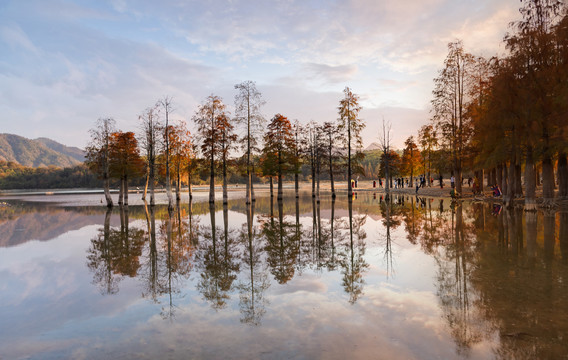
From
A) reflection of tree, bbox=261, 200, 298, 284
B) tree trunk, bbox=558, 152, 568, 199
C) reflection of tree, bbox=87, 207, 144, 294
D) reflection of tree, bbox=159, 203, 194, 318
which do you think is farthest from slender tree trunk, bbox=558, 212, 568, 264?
reflection of tree, bbox=87, 207, 144, 294

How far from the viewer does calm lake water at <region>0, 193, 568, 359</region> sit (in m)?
5.68

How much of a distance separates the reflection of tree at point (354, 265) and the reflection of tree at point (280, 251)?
1.77 meters

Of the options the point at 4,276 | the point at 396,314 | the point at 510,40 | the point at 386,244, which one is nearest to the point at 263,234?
the point at 386,244

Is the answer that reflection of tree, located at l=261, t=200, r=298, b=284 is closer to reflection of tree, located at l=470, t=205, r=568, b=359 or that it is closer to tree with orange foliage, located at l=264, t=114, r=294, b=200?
reflection of tree, located at l=470, t=205, r=568, b=359

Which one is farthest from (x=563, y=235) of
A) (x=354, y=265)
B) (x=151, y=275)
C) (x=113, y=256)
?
(x=113, y=256)

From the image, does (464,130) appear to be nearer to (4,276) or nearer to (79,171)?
(4,276)

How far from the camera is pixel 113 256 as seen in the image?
14.1 meters

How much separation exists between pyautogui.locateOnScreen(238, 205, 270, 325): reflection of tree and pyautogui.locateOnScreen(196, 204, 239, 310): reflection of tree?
401mm

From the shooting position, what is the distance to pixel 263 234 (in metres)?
19.0

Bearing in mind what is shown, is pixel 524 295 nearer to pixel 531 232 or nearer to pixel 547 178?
pixel 531 232

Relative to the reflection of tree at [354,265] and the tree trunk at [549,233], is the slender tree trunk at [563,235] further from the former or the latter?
the reflection of tree at [354,265]

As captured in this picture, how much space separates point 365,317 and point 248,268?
5.26m

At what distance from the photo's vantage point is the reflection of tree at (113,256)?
420 inches

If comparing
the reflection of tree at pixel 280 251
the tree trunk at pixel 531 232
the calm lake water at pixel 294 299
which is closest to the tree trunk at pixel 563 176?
the tree trunk at pixel 531 232
